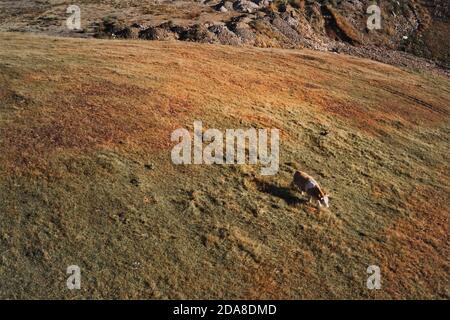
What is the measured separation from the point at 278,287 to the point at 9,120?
1844cm

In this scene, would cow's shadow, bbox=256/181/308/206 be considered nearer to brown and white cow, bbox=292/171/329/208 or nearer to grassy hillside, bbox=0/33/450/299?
grassy hillside, bbox=0/33/450/299

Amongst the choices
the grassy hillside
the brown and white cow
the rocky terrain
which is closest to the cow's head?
the brown and white cow

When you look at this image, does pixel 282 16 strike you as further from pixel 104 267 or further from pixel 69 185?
pixel 104 267

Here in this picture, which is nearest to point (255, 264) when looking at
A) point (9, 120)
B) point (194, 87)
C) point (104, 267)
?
point (104, 267)

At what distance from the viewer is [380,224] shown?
24.5 meters

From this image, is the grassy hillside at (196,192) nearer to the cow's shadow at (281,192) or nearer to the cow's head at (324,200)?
the cow's shadow at (281,192)

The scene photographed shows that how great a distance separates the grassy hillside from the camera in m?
19.6

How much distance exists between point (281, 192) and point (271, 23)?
4211 cm

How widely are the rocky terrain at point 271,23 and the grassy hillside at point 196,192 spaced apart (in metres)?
16.2

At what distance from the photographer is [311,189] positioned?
24734mm

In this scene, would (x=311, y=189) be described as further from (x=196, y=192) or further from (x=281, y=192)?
(x=196, y=192)

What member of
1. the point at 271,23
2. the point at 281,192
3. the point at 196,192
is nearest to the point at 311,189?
the point at 281,192

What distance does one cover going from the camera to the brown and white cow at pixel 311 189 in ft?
80.6

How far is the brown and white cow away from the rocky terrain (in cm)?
3334
